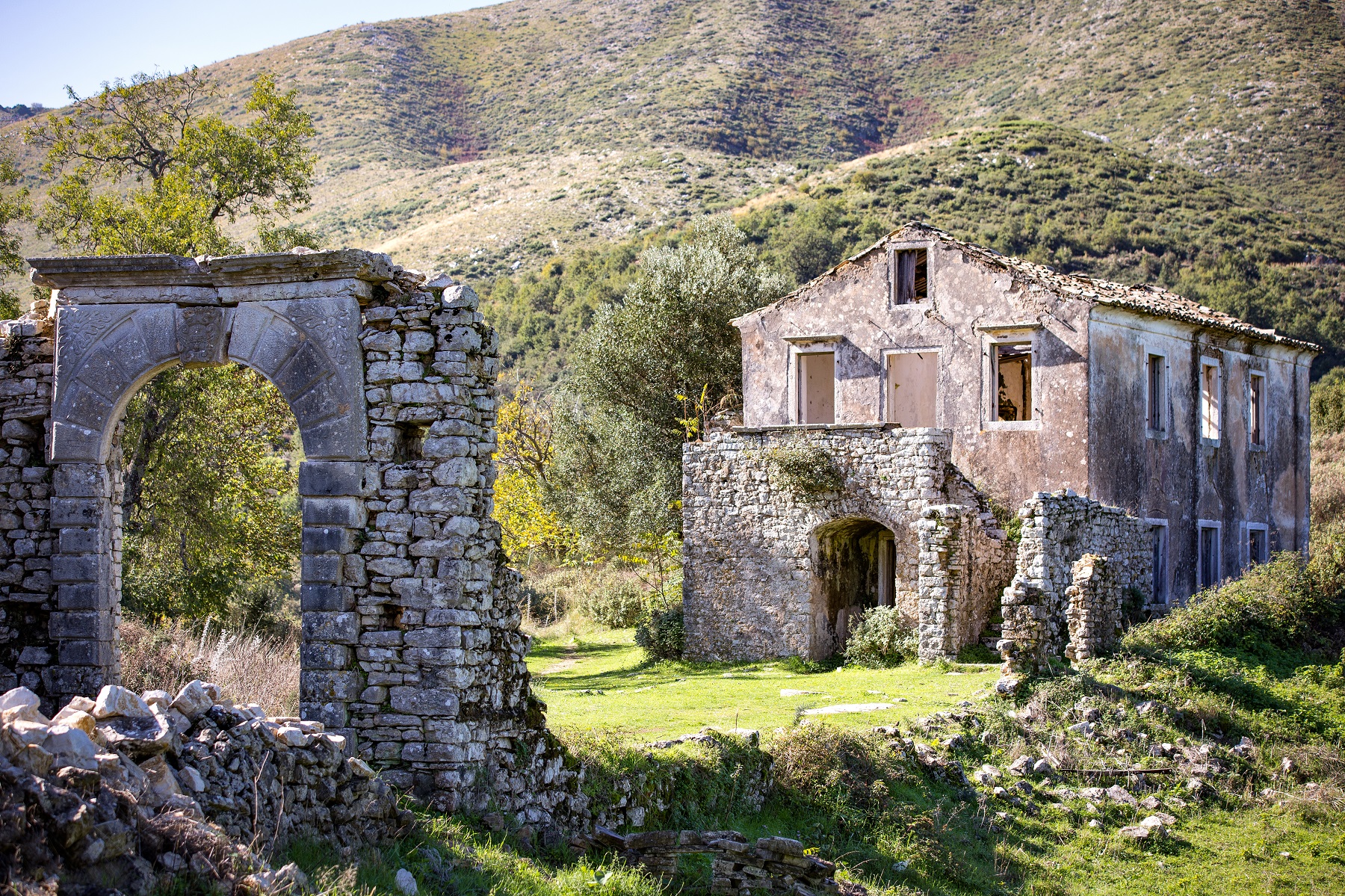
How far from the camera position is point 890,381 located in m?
24.1

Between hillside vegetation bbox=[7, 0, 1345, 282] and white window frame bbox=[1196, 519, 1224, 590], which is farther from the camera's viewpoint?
hillside vegetation bbox=[7, 0, 1345, 282]

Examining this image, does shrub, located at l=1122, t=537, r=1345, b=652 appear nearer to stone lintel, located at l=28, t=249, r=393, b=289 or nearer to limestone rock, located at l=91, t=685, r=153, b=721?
stone lintel, located at l=28, t=249, r=393, b=289

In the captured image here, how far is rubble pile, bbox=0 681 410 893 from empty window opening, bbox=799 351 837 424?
18140 millimetres

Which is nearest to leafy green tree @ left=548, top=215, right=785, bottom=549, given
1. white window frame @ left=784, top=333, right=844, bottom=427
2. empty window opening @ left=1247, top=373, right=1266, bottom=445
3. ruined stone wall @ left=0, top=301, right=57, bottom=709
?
white window frame @ left=784, top=333, right=844, bottom=427

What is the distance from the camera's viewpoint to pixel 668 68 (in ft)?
234

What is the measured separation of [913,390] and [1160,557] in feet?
19.5

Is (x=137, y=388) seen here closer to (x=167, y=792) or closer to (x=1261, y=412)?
(x=167, y=792)

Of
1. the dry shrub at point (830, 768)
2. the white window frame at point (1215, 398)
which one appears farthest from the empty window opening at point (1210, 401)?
the dry shrub at point (830, 768)

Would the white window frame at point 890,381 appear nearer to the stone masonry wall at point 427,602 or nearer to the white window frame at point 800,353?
the white window frame at point 800,353

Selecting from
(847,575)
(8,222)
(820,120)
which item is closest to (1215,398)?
(847,575)

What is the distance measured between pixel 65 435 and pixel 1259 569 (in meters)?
20.5

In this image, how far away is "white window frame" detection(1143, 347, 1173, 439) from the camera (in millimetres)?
23219

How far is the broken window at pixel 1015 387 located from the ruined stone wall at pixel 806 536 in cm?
545

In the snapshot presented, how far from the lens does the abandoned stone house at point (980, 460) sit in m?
18.8
